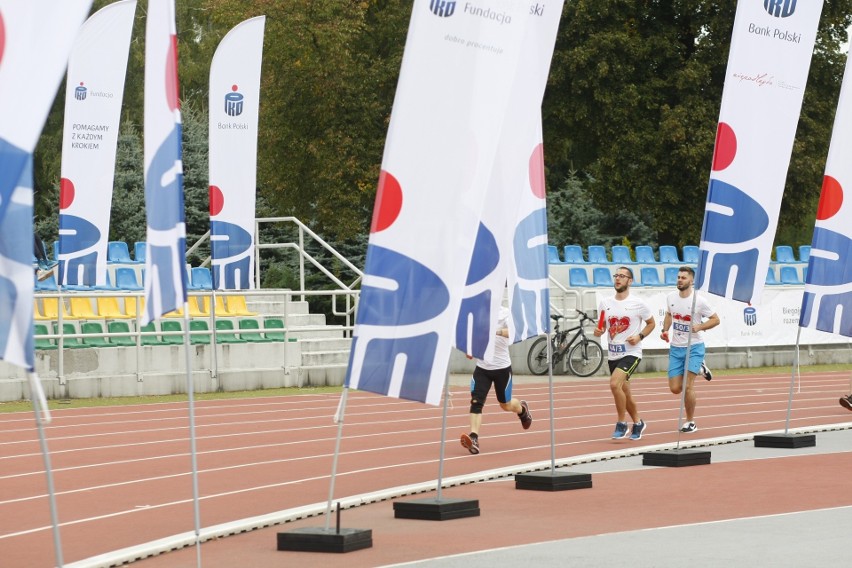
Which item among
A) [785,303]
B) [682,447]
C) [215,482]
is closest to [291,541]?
[215,482]

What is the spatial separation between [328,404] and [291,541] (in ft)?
43.5

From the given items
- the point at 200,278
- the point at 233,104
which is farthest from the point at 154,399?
the point at 200,278

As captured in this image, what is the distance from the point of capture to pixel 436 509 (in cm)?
1188

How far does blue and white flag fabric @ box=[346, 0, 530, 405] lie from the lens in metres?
10.3

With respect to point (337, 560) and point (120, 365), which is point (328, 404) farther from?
point (337, 560)

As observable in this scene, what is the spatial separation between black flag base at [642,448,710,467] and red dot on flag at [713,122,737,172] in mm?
2885

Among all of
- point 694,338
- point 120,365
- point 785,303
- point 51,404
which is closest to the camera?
point 694,338

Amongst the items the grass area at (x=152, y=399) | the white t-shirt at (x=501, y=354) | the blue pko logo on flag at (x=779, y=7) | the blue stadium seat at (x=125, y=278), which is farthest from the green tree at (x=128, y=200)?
the blue pko logo on flag at (x=779, y=7)

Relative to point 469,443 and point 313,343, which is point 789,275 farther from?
point 469,443

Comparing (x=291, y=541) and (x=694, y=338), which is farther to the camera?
(x=694, y=338)

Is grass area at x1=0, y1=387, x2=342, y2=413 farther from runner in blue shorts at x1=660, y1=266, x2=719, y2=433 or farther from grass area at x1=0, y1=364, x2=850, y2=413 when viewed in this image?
runner in blue shorts at x1=660, y1=266, x2=719, y2=433

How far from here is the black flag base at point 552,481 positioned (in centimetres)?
1360

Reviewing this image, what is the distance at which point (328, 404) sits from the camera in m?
23.8

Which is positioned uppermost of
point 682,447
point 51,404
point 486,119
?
point 486,119
